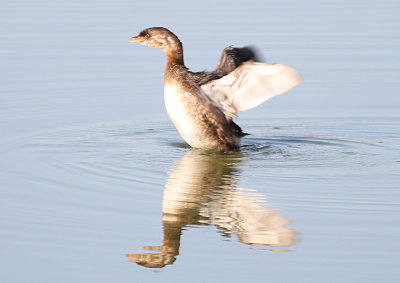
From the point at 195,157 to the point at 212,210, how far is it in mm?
2258

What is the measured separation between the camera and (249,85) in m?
9.57

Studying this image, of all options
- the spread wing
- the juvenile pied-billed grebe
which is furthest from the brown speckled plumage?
the spread wing

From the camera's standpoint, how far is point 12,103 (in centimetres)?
1248

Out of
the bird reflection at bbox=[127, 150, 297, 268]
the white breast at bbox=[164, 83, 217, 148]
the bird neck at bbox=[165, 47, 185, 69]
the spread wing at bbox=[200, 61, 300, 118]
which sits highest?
the bird neck at bbox=[165, 47, 185, 69]

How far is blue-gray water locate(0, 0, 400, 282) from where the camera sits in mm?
6805

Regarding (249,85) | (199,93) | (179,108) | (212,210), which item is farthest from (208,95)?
(212,210)

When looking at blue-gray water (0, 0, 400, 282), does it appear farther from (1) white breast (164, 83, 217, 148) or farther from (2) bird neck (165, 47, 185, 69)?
(2) bird neck (165, 47, 185, 69)

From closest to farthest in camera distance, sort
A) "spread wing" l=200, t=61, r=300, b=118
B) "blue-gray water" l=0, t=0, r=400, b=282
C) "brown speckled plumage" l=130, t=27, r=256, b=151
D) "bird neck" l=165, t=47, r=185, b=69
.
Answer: "blue-gray water" l=0, t=0, r=400, b=282 → "spread wing" l=200, t=61, r=300, b=118 → "brown speckled plumage" l=130, t=27, r=256, b=151 → "bird neck" l=165, t=47, r=185, b=69

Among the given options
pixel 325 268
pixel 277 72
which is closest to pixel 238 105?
pixel 277 72

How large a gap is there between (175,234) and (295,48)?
877 cm

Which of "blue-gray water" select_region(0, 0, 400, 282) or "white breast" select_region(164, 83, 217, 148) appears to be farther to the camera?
"white breast" select_region(164, 83, 217, 148)

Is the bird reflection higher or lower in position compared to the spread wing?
lower

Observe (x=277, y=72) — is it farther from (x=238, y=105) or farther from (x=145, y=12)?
(x=145, y=12)

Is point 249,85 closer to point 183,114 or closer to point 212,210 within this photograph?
point 183,114
